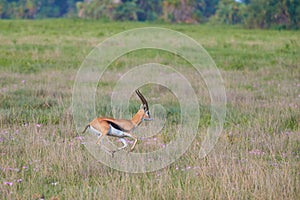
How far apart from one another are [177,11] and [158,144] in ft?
137

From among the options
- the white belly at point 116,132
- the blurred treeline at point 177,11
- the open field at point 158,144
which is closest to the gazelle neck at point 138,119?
the white belly at point 116,132

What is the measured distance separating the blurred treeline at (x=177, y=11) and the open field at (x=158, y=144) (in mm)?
24125

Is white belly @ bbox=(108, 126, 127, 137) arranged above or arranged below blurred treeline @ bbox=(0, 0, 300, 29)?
above

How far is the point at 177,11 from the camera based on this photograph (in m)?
48.1

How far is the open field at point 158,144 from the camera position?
17.8 ft

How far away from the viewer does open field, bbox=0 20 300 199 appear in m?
5.41

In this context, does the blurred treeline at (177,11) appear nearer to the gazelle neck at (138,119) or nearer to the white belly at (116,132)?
the gazelle neck at (138,119)

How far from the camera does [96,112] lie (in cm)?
920

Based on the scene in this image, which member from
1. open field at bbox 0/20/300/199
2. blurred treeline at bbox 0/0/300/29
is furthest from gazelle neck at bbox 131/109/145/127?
blurred treeline at bbox 0/0/300/29

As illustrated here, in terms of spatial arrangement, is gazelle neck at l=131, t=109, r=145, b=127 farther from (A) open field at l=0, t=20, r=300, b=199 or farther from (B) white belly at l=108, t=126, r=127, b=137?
(A) open field at l=0, t=20, r=300, b=199

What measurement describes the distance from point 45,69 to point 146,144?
319 inches

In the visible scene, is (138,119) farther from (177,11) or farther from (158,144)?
(177,11)

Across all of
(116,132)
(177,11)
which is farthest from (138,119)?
(177,11)

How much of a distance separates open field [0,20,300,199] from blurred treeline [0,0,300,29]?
2413 centimetres
